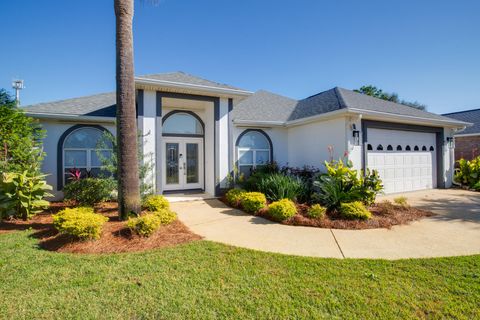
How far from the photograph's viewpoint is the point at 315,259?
395 centimetres

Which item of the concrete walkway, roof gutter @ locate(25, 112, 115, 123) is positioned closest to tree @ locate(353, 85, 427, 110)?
the concrete walkway

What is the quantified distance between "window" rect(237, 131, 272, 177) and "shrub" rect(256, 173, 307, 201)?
2964 millimetres

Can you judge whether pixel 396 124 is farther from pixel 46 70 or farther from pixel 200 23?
pixel 46 70

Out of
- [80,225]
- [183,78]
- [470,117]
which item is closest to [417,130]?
[183,78]

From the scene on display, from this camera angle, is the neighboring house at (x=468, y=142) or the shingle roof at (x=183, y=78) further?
the neighboring house at (x=468, y=142)

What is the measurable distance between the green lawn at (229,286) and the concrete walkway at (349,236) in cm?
41

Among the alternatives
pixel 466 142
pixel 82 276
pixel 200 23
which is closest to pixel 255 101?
pixel 200 23

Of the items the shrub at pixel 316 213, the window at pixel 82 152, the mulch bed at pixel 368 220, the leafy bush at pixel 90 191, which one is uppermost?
the window at pixel 82 152

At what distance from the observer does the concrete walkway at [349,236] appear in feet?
14.1

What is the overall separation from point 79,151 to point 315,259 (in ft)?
33.8

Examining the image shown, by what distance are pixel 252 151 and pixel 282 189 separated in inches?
163

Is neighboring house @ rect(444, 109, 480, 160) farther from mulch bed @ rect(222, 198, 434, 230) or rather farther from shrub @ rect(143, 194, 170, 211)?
shrub @ rect(143, 194, 170, 211)

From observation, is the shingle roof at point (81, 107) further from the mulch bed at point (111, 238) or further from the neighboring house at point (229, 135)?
the mulch bed at point (111, 238)

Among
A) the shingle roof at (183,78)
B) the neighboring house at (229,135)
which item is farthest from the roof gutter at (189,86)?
the shingle roof at (183,78)
